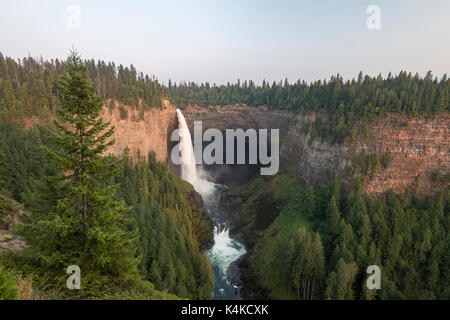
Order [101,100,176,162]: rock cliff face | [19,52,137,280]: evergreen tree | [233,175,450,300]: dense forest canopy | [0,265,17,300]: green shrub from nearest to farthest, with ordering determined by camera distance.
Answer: [0,265,17,300]: green shrub → [19,52,137,280]: evergreen tree → [233,175,450,300]: dense forest canopy → [101,100,176,162]: rock cliff face

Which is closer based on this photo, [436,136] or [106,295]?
[106,295]

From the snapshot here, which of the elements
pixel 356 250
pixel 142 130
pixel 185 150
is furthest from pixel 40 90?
pixel 356 250

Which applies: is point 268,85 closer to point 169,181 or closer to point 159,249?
point 169,181

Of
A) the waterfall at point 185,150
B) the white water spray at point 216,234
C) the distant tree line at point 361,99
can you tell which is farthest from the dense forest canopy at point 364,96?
the white water spray at point 216,234

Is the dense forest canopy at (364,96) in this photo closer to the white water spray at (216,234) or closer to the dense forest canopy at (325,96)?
the dense forest canopy at (325,96)

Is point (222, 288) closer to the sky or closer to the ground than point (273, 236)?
closer to the ground

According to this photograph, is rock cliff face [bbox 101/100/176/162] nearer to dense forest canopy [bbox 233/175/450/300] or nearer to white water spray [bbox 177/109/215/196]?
white water spray [bbox 177/109/215/196]

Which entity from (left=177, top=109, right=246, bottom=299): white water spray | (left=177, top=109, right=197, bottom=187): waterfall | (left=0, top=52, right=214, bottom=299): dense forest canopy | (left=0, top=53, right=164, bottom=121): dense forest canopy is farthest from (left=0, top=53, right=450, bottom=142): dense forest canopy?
(left=0, top=52, right=214, bottom=299): dense forest canopy
